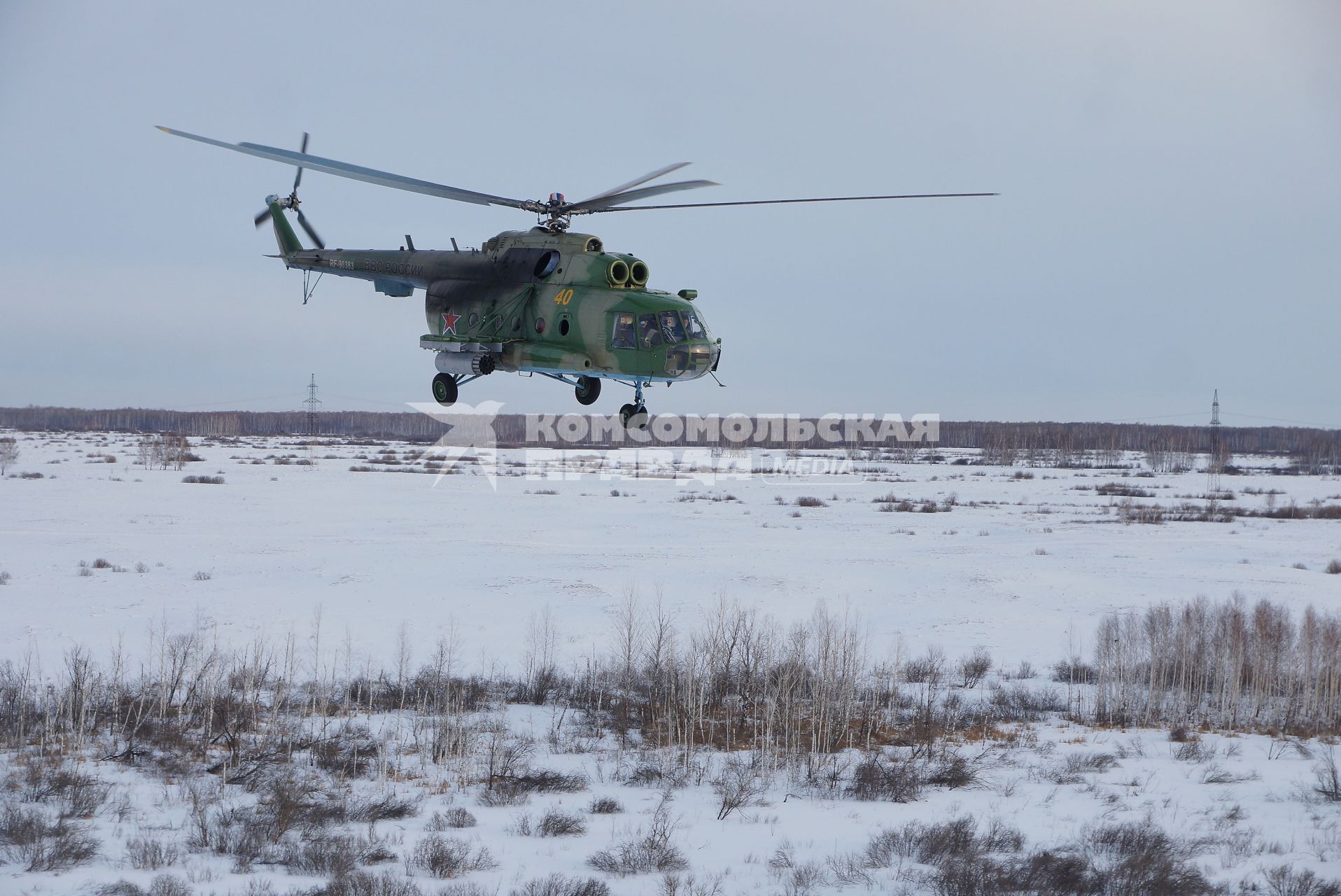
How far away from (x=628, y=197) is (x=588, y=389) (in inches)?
73.0

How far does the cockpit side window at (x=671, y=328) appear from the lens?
969cm

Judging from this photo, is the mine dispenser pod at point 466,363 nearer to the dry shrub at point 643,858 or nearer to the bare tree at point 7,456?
the dry shrub at point 643,858

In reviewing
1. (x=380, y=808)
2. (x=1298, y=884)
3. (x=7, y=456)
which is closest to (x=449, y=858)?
(x=380, y=808)

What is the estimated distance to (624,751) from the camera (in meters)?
20.5

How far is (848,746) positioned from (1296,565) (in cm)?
2672

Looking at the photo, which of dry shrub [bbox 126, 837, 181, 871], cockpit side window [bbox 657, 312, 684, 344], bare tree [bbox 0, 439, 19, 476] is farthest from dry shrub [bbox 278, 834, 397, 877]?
bare tree [bbox 0, 439, 19, 476]

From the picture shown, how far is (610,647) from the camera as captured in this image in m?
28.0

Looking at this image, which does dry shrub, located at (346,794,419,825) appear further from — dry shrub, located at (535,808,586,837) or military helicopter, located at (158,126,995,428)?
military helicopter, located at (158,126,995,428)

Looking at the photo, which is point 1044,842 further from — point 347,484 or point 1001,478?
point 1001,478

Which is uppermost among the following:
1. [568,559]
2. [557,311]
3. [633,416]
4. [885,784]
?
[557,311]

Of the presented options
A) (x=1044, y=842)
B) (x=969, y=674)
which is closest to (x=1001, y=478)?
(x=969, y=674)

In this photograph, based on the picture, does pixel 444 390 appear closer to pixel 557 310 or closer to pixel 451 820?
pixel 557 310

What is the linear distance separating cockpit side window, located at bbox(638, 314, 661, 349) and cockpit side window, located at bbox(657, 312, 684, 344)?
0.05 metres

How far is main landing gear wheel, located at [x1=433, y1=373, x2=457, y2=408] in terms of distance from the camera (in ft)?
31.3
